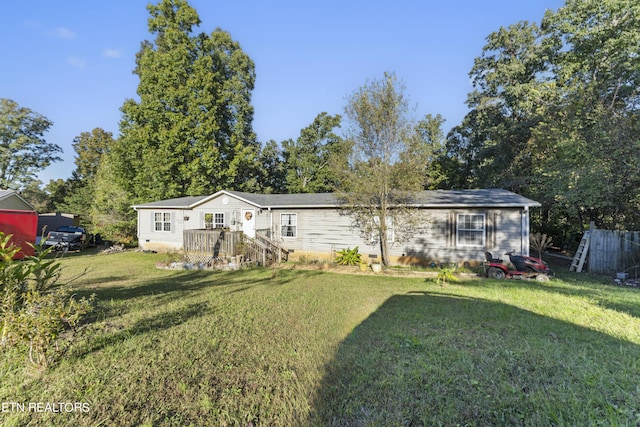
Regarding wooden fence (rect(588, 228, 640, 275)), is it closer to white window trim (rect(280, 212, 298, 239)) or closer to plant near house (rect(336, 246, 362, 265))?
plant near house (rect(336, 246, 362, 265))

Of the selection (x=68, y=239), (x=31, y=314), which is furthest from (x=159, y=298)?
(x=68, y=239)

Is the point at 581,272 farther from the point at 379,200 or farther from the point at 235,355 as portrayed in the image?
the point at 235,355

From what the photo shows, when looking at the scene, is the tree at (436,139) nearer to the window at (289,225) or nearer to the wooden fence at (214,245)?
the window at (289,225)

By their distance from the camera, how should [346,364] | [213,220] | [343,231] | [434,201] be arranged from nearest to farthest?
[346,364] < [434,201] < [343,231] < [213,220]

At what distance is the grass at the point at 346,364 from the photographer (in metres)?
2.78

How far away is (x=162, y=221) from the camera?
718 inches

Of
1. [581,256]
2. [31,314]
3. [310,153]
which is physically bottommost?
[581,256]

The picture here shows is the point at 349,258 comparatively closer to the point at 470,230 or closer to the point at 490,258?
the point at 470,230

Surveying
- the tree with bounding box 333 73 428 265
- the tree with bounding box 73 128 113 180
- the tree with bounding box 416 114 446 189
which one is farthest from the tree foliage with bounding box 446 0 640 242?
the tree with bounding box 73 128 113 180

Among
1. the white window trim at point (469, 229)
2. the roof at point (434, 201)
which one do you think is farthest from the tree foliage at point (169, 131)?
the white window trim at point (469, 229)

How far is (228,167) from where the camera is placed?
23719mm

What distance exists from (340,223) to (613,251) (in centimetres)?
1046

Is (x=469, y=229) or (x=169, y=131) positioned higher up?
(x=169, y=131)

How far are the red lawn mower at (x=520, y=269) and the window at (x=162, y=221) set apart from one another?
56.7ft
